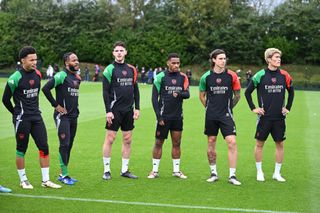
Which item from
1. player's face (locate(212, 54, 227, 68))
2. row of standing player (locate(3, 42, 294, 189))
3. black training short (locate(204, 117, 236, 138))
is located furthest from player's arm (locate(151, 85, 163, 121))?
player's face (locate(212, 54, 227, 68))

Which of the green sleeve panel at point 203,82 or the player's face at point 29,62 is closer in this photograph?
the player's face at point 29,62

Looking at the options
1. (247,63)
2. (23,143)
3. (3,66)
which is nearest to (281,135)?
(23,143)

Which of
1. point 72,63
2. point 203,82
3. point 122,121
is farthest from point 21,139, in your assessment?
point 203,82

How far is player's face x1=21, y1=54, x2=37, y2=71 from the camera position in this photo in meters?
7.79

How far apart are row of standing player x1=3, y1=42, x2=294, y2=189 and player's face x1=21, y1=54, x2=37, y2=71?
9cm

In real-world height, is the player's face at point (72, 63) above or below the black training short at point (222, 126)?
above

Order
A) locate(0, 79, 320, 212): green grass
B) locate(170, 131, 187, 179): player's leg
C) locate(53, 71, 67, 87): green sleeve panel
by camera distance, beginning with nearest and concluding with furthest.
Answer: locate(0, 79, 320, 212): green grass
locate(53, 71, 67, 87): green sleeve panel
locate(170, 131, 187, 179): player's leg

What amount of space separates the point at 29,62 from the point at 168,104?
102 inches

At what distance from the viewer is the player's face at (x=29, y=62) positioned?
7.79 meters

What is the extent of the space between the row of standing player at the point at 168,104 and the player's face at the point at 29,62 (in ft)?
0.29

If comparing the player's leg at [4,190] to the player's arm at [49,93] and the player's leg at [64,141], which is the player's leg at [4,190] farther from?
the player's arm at [49,93]

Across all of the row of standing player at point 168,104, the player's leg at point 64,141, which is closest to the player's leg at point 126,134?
the row of standing player at point 168,104

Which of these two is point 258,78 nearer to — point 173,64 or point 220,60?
point 220,60

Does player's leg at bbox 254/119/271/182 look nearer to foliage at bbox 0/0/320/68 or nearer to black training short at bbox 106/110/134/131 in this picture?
black training short at bbox 106/110/134/131
